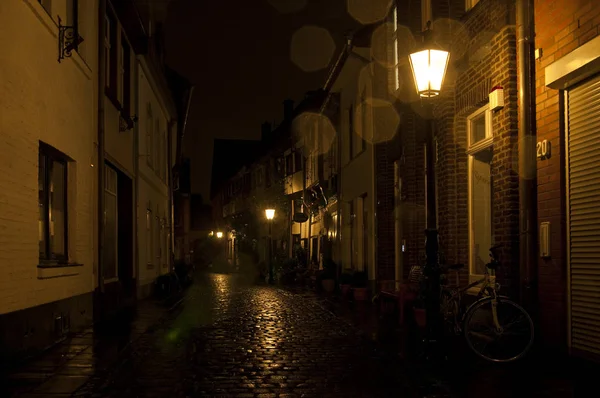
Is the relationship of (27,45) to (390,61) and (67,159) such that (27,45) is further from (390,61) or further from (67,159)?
(390,61)

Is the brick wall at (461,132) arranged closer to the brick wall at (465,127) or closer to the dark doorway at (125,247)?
the brick wall at (465,127)

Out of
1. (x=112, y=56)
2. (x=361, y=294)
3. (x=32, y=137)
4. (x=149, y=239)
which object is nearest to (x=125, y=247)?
(x=149, y=239)

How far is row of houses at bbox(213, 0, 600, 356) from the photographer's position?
7.87 meters

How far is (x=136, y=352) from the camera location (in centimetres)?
920

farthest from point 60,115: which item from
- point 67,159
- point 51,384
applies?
point 51,384

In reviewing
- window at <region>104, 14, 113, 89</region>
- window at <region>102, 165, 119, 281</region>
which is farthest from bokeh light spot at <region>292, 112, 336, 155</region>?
window at <region>104, 14, 113, 89</region>

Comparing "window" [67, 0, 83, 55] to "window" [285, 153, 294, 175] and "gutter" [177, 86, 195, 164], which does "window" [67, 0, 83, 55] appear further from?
"window" [285, 153, 294, 175]

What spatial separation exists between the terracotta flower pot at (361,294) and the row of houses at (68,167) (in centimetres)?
558

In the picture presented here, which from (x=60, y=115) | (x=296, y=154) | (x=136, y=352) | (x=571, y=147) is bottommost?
(x=136, y=352)

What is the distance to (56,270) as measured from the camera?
9.70 meters

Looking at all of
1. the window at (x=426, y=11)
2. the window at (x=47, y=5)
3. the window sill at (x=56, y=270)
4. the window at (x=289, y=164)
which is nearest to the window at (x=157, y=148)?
the window at (x=426, y=11)

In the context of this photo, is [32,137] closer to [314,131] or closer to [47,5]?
[47,5]

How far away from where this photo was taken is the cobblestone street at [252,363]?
6855 mm

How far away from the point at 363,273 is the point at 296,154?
18343 mm
